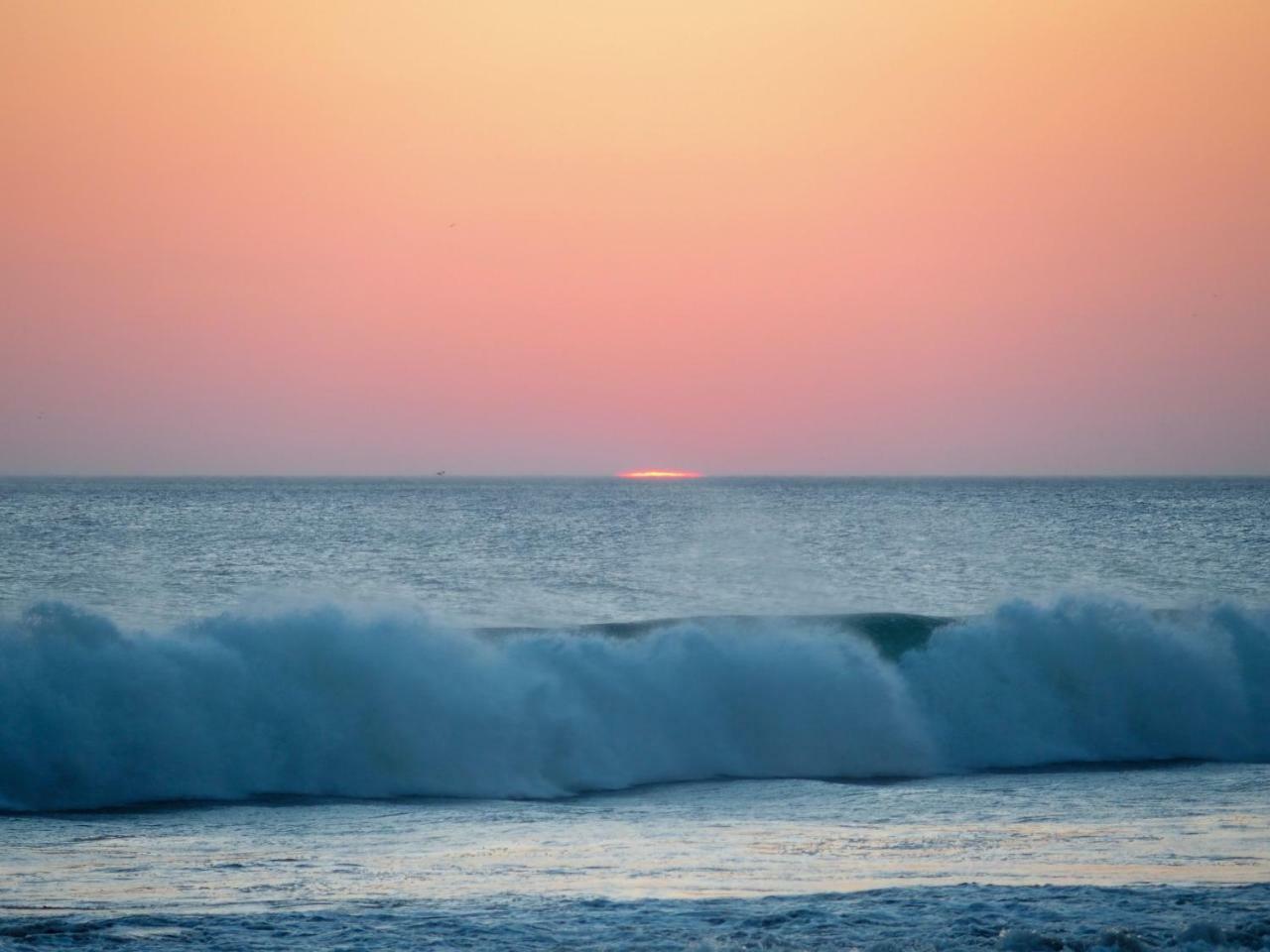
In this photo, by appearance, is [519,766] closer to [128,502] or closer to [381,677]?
[381,677]

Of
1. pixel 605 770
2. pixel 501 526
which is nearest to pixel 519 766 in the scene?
pixel 605 770

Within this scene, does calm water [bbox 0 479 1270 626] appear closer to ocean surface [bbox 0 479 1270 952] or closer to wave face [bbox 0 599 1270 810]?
ocean surface [bbox 0 479 1270 952]

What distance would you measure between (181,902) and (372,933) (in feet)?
5.83

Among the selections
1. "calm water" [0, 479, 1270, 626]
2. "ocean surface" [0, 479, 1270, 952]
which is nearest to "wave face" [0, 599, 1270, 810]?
"ocean surface" [0, 479, 1270, 952]

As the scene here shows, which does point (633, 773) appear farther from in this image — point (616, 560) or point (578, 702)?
point (616, 560)

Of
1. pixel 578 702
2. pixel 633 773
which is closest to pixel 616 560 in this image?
pixel 578 702

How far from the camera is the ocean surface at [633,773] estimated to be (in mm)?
9484

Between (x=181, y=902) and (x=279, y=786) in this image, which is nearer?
(x=181, y=902)

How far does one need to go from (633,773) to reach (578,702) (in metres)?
1.72

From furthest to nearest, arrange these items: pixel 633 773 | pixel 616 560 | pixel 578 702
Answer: pixel 616 560 < pixel 578 702 < pixel 633 773

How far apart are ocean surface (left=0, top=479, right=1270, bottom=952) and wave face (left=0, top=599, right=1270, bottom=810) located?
5cm

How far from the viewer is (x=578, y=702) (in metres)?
18.9

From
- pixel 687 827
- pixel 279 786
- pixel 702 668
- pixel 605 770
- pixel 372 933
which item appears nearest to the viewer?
pixel 372 933

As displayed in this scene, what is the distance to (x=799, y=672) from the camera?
20.0 meters
